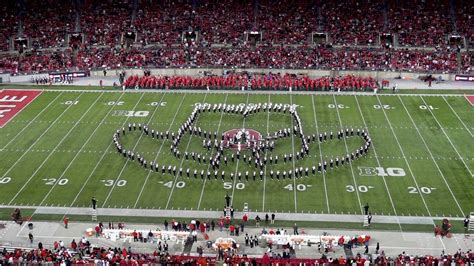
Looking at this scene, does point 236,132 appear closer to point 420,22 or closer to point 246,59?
point 246,59

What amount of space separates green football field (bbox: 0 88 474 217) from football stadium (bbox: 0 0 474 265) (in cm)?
11

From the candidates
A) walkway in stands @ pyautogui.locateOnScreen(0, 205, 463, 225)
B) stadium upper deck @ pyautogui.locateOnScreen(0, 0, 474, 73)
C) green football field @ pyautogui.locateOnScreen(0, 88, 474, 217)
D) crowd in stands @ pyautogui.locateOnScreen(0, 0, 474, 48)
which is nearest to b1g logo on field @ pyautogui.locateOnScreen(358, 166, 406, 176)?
green football field @ pyautogui.locateOnScreen(0, 88, 474, 217)

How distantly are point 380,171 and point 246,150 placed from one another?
6.62 metres

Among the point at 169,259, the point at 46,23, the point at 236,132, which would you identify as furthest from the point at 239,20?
the point at 169,259

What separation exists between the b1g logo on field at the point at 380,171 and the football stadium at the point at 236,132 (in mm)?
96

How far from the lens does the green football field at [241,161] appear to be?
2867cm

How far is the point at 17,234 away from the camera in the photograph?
26203 millimetres

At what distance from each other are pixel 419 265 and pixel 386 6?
3618cm

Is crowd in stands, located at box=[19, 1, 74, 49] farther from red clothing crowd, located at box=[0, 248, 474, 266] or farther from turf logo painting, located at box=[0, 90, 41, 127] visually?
red clothing crowd, located at box=[0, 248, 474, 266]

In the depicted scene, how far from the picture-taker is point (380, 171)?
31.2 meters

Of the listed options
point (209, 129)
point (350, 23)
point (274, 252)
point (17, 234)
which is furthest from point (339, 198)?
point (350, 23)

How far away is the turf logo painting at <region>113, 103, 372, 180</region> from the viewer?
102 feet

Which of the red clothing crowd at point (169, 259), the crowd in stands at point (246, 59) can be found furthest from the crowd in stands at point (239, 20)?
the red clothing crowd at point (169, 259)

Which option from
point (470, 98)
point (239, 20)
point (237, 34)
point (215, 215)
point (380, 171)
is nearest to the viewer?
point (215, 215)
